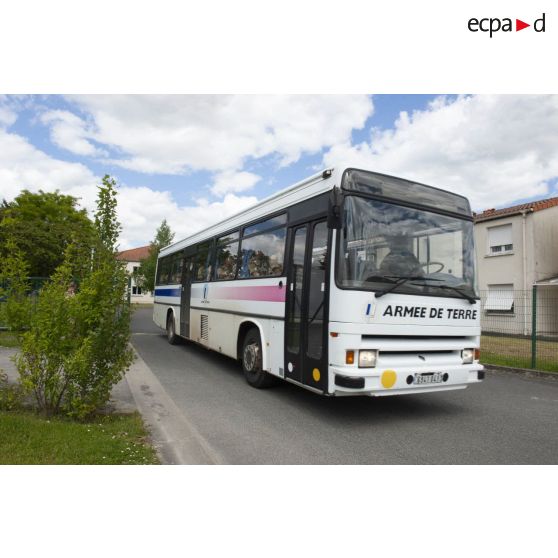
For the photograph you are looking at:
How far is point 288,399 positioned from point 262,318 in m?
1.31

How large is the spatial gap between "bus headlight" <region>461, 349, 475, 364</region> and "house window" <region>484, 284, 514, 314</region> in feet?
20.1

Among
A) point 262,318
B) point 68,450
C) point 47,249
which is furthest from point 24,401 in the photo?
point 47,249

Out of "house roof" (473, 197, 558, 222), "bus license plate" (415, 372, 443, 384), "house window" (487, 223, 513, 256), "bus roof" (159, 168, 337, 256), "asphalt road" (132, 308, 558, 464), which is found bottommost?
"asphalt road" (132, 308, 558, 464)

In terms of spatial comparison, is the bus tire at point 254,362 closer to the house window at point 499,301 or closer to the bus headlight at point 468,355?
the bus headlight at point 468,355

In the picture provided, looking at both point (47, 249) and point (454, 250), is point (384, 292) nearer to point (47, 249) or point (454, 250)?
point (454, 250)

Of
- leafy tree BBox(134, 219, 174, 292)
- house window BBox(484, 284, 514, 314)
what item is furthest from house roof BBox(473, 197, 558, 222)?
leafy tree BBox(134, 219, 174, 292)

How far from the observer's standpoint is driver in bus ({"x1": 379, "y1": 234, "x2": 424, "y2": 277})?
18.5ft

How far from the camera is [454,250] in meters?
6.28

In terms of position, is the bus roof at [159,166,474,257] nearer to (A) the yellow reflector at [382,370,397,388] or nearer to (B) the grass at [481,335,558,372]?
(A) the yellow reflector at [382,370,397,388]

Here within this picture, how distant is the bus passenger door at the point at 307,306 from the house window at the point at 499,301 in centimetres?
742

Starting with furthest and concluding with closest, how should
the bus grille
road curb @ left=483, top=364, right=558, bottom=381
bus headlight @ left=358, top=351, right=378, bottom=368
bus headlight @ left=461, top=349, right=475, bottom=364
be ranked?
the bus grille < road curb @ left=483, top=364, right=558, bottom=381 < bus headlight @ left=461, top=349, right=475, bottom=364 < bus headlight @ left=358, top=351, right=378, bottom=368

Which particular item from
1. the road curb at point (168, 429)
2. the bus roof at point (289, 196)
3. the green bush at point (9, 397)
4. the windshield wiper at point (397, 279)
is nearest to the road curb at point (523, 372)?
the bus roof at point (289, 196)

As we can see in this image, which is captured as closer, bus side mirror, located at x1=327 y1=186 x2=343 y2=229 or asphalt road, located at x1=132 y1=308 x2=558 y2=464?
asphalt road, located at x1=132 y1=308 x2=558 y2=464

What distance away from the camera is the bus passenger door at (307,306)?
18.9 feet
